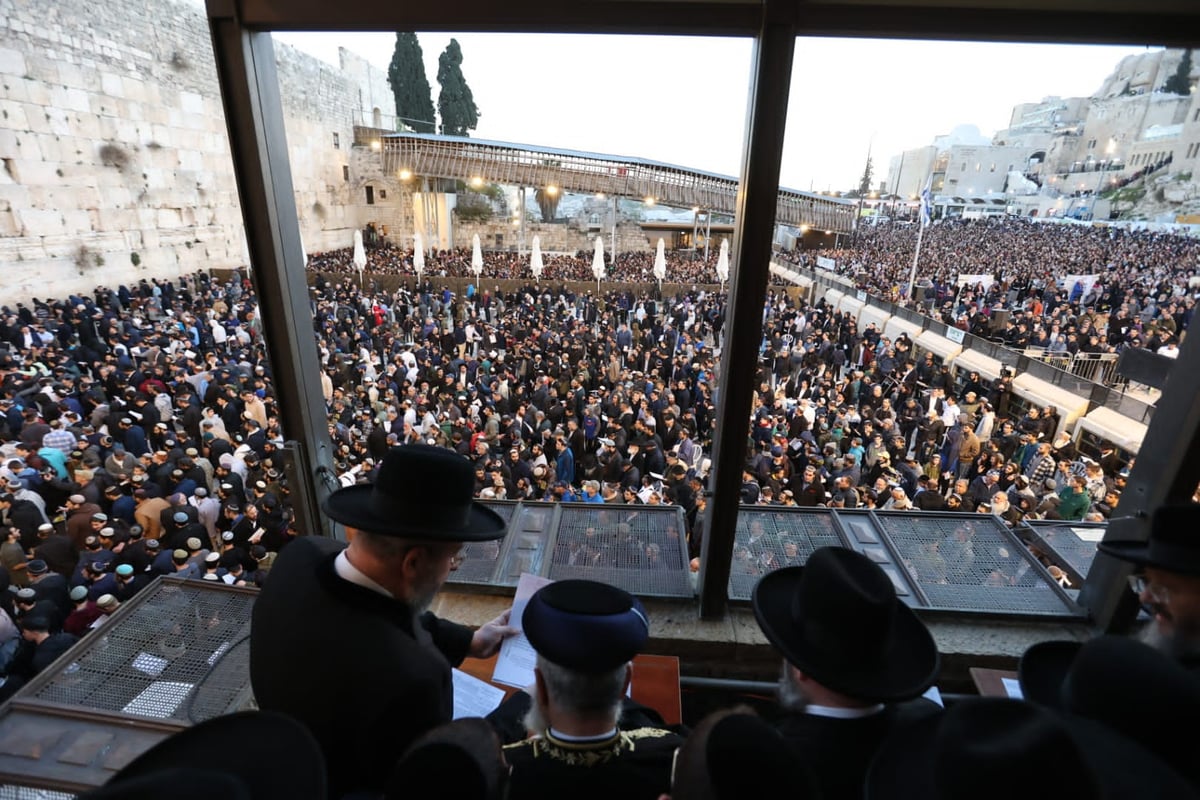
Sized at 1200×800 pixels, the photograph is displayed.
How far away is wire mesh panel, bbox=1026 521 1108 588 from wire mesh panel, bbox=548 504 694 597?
2.18 meters

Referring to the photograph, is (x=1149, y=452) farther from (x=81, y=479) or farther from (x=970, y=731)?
(x=81, y=479)

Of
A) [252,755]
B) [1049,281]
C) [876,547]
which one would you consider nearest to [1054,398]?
[876,547]

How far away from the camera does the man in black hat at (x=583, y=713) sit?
1.35m

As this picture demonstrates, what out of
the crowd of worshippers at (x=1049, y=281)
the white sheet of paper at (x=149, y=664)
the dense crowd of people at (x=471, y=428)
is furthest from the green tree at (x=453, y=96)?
the white sheet of paper at (x=149, y=664)

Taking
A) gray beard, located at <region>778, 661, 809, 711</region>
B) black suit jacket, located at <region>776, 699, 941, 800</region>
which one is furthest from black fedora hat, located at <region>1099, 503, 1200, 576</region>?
gray beard, located at <region>778, 661, 809, 711</region>

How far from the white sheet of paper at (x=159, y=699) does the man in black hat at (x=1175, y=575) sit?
3.40 meters

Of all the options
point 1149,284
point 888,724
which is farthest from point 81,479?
point 1149,284

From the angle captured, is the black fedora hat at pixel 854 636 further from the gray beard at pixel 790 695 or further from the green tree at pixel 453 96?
the green tree at pixel 453 96

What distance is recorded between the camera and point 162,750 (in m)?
1.02

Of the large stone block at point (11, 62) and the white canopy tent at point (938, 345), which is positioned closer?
the large stone block at point (11, 62)

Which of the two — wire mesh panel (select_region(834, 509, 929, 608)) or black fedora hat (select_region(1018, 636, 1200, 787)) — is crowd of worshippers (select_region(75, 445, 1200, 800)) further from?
wire mesh panel (select_region(834, 509, 929, 608))

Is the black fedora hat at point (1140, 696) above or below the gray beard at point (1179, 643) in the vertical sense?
above

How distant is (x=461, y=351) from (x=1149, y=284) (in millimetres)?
28965

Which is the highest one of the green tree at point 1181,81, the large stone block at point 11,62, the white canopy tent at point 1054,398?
the green tree at point 1181,81
